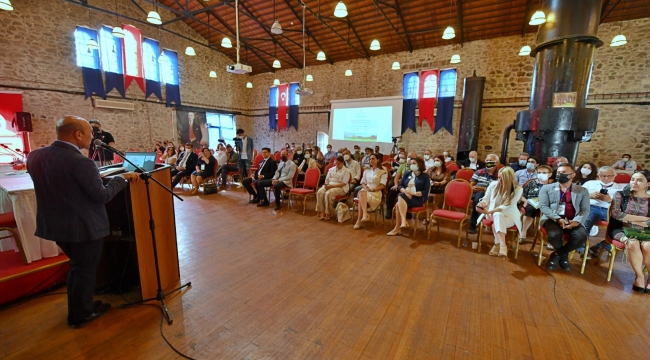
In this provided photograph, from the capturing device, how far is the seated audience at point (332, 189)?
4.67m

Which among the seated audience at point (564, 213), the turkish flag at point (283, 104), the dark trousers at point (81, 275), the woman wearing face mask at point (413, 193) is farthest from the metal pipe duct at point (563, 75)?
the turkish flag at point (283, 104)

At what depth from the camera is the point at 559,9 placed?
4.62m

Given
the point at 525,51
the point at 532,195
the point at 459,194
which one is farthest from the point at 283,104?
the point at 532,195

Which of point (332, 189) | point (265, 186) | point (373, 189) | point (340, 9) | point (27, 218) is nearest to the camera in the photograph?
point (27, 218)

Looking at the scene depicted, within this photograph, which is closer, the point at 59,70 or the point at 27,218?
the point at 27,218

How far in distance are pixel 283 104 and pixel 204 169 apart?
7.52 meters

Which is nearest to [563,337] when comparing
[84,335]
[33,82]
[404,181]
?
[404,181]

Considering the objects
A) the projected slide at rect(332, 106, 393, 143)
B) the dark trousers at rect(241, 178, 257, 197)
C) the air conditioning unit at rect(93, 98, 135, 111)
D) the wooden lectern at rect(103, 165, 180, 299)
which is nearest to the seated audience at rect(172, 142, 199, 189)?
the dark trousers at rect(241, 178, 257, 197)

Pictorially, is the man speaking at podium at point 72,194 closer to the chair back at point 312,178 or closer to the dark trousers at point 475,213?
the chair back at point 312,178

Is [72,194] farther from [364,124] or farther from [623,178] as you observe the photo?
[364,124]

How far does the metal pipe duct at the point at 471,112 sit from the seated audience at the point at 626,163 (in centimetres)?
345

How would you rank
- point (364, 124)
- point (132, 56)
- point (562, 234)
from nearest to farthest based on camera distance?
point (562, 234), point (132, 56), point (364, 124)

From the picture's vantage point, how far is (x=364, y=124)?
1070 cm

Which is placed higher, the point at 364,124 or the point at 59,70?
the point at 59,70
